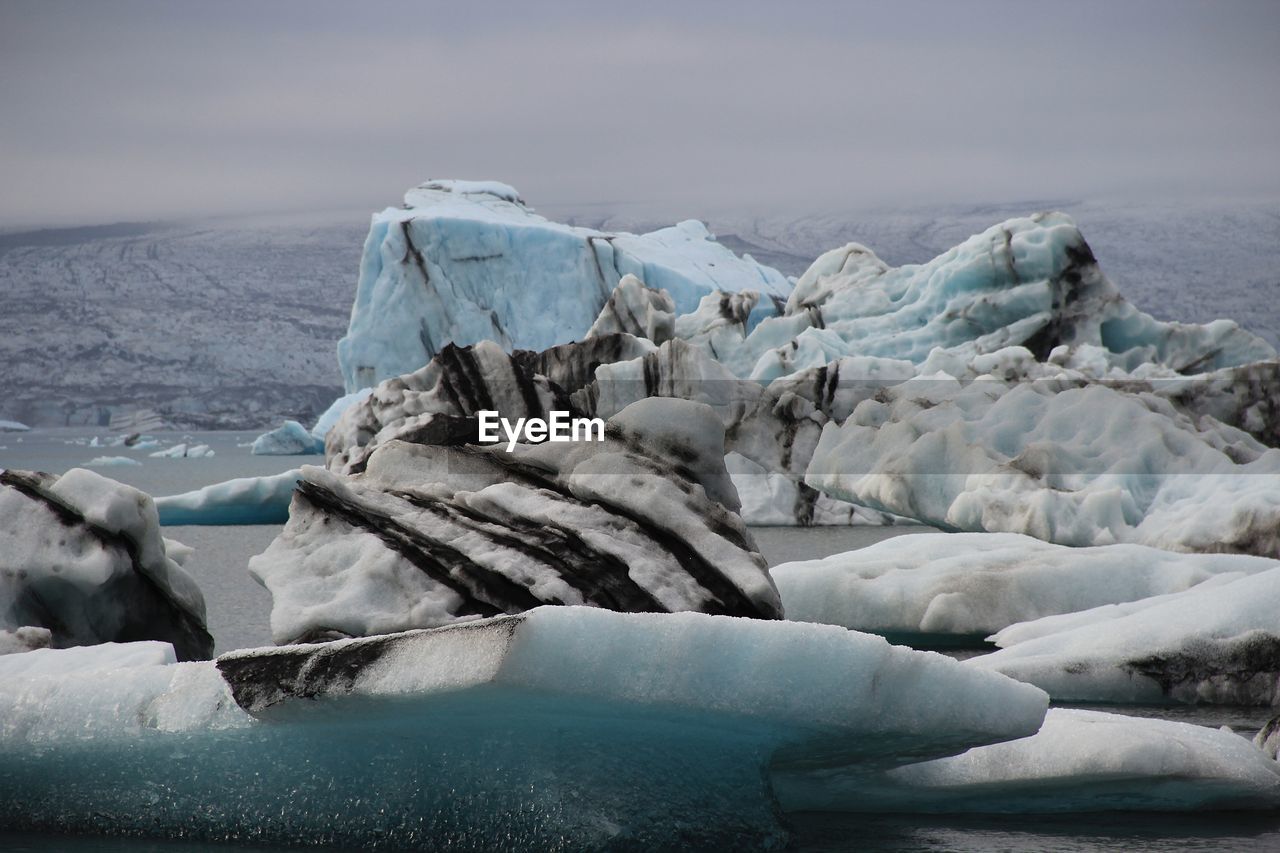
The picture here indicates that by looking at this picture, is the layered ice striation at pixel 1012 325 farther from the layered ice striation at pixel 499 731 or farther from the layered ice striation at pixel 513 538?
the layered ice striation at pixel 499 731

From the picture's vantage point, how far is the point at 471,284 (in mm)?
28656

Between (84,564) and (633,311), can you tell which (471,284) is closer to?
(633,311)

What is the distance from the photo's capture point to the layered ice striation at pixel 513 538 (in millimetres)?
5469

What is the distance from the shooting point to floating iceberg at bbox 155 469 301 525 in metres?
17.1

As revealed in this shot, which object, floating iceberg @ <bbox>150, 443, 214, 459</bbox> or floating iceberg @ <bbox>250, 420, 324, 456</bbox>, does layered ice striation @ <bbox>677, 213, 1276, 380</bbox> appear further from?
floating iceberg @ <bbox>150, 443, 214, 459</bbox>

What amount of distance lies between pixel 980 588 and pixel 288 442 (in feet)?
109

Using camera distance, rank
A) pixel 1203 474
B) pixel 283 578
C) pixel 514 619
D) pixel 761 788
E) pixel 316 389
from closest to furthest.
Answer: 1. pixel 514 619
2. pixel 761 788
3. pixel 283 578
4. pixel 1203 474
5. pixel 316 389

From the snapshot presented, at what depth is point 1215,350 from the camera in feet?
66.9

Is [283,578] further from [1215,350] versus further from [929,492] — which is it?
[1215,350]

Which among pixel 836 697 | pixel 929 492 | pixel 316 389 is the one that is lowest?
pixel 316 389

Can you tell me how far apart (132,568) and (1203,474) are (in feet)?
31.8

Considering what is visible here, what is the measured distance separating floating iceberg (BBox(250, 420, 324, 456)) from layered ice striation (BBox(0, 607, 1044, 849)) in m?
33.9

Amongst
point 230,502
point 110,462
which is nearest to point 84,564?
point 230,502

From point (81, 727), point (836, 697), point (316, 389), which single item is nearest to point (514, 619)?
point (836, 697)
